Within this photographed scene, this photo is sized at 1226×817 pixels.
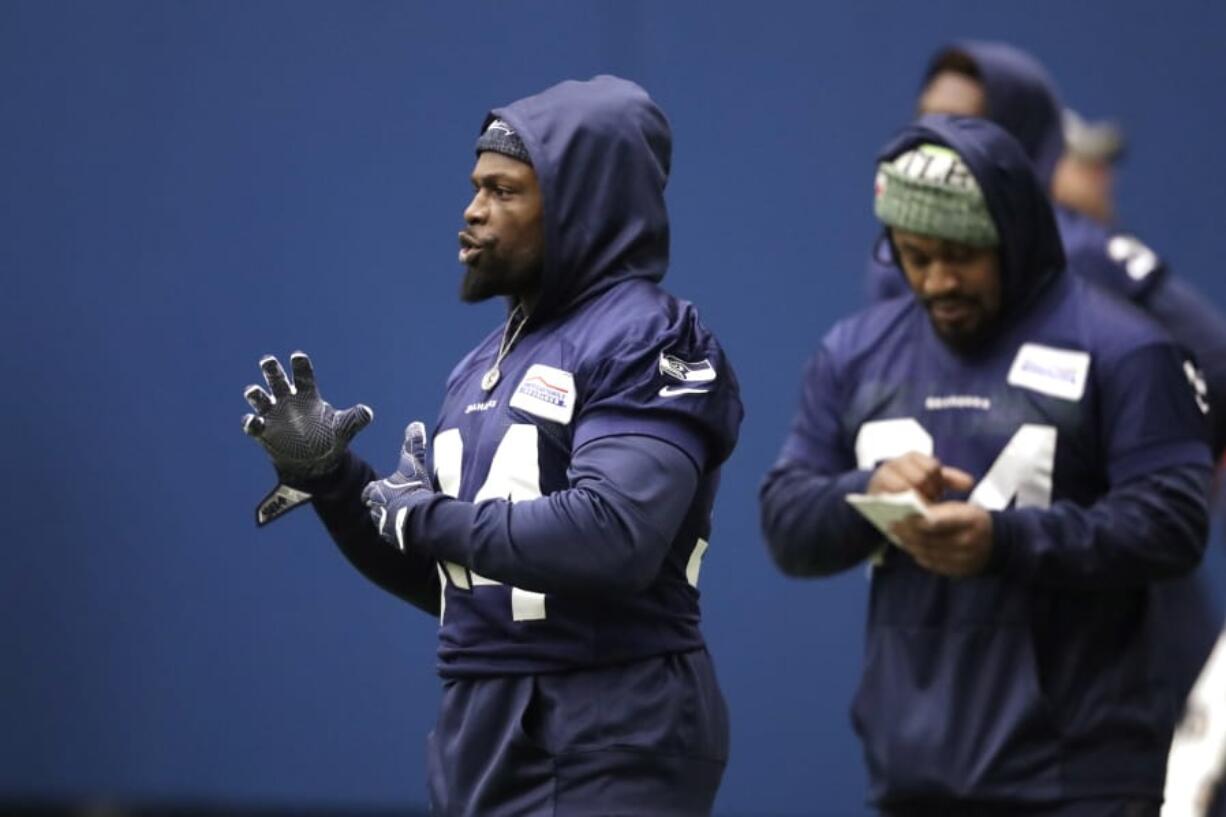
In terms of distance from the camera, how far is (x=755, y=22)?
6.03 m

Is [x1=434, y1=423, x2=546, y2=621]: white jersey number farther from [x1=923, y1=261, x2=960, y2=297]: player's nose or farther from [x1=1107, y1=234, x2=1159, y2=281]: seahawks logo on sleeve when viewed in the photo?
[x1=1107, y1=234, x2=1159, y2=281]: seahawks logo on sleeve

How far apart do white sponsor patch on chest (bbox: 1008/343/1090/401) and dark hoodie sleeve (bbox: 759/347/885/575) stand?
0.29m

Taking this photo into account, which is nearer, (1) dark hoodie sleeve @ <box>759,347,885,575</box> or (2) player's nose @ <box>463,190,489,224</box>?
(2) player's nose @ <box>463,190,489,224</box>

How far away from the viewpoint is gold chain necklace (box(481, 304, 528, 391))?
10.2 ft

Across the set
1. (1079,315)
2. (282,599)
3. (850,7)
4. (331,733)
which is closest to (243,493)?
(282,599)

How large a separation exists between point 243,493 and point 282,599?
0.97 ft

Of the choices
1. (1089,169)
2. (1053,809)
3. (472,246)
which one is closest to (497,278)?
(472,246)

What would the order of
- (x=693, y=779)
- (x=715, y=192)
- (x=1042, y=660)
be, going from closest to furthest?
(x=693, y=779) < (x=1042, y=660) < (x=715, y=192)

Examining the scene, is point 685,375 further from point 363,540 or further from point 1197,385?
point 1197,385

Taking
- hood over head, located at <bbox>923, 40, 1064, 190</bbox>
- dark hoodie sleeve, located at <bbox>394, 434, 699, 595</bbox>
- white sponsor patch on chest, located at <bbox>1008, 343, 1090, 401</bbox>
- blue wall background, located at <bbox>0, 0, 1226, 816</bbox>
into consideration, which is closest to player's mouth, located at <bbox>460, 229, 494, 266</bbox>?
dark hoodie sleeve, located at <bbox>394, 434, 699, 595</bbox>

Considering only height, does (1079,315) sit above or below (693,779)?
above

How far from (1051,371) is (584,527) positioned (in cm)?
106

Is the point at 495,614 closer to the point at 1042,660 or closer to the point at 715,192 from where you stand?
the point at 1042,660

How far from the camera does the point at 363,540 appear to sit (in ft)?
10.8
